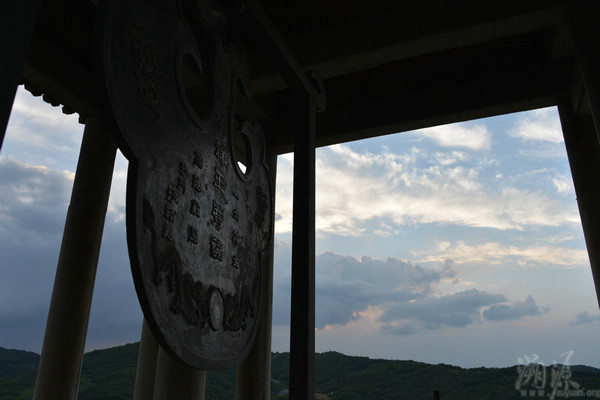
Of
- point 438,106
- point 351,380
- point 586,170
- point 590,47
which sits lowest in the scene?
point 351,380

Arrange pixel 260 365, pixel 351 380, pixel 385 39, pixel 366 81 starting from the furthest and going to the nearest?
pixel 351 380, pixel 366 81, pixel 260 365, pixel 385 39

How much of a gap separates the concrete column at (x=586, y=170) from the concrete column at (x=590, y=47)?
11.2ft

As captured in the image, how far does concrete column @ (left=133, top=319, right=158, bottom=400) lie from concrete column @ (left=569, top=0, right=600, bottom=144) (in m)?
12.8

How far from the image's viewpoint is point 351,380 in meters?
36.3

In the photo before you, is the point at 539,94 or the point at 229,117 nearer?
the point at 229,117

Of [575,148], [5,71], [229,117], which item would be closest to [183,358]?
[5,71]

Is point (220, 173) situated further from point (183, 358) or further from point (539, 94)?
point (539, 94)

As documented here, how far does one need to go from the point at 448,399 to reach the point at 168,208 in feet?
105

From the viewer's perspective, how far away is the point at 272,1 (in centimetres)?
958

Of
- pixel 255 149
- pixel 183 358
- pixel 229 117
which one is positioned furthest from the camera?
pixel 255 149

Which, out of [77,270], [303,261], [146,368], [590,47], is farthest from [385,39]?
[146,368]

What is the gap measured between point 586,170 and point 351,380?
31258mm

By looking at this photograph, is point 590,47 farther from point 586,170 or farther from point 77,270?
point 77,270

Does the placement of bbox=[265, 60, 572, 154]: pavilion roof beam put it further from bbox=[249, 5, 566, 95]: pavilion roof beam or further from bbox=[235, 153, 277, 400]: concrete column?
bbox=[235, 153, 277, 400]: concrete column
